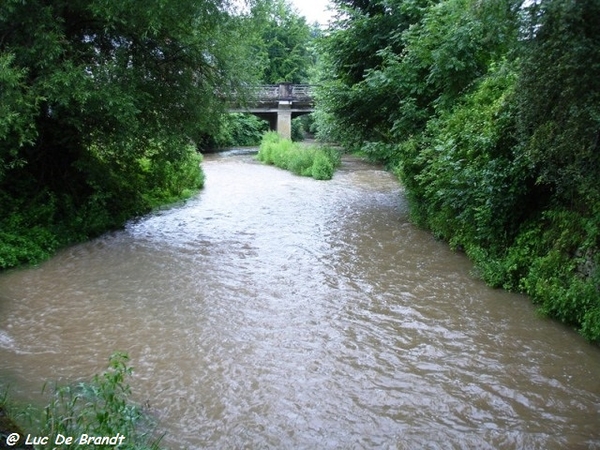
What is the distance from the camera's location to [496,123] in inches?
343

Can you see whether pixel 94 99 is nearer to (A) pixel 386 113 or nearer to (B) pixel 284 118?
(A) pixel 386 113

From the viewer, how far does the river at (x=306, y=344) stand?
205 inches

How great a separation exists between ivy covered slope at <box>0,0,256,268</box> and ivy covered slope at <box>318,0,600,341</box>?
4044 millimetres

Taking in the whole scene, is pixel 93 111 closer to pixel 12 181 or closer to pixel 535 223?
pixel 12 181

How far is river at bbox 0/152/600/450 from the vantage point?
520 cm

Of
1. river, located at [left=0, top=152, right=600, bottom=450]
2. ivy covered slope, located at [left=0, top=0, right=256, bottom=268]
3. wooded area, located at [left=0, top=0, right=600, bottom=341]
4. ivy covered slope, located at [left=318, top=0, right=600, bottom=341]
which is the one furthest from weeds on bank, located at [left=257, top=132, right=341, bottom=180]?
river, located at [left=0, top=152, right=600, bottom=450]

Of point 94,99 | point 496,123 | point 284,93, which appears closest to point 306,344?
point 496,123

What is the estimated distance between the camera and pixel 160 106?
38.5ft

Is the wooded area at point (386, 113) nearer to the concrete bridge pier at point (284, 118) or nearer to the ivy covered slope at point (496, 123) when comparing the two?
the ivy covered slope at point (496, 123)

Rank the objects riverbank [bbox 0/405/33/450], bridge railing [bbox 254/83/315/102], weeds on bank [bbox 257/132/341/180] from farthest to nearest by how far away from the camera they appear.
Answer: bridge railing [bbox 254/83/315/102], weeds on bank [bbox 257/132/341/180], riverbank [bbox 0/405/33/450]

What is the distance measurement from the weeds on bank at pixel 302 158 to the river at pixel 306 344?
1130 cm

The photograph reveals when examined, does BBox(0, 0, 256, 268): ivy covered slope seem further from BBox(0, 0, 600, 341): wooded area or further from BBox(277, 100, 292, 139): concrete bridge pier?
BBox(277, 100, 292, 139): concrete bridge pier

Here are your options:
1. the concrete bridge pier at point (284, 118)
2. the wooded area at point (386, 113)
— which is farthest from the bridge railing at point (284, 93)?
the wooded area at point (386, 113)

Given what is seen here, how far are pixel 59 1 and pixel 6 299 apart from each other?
5.57 meters
